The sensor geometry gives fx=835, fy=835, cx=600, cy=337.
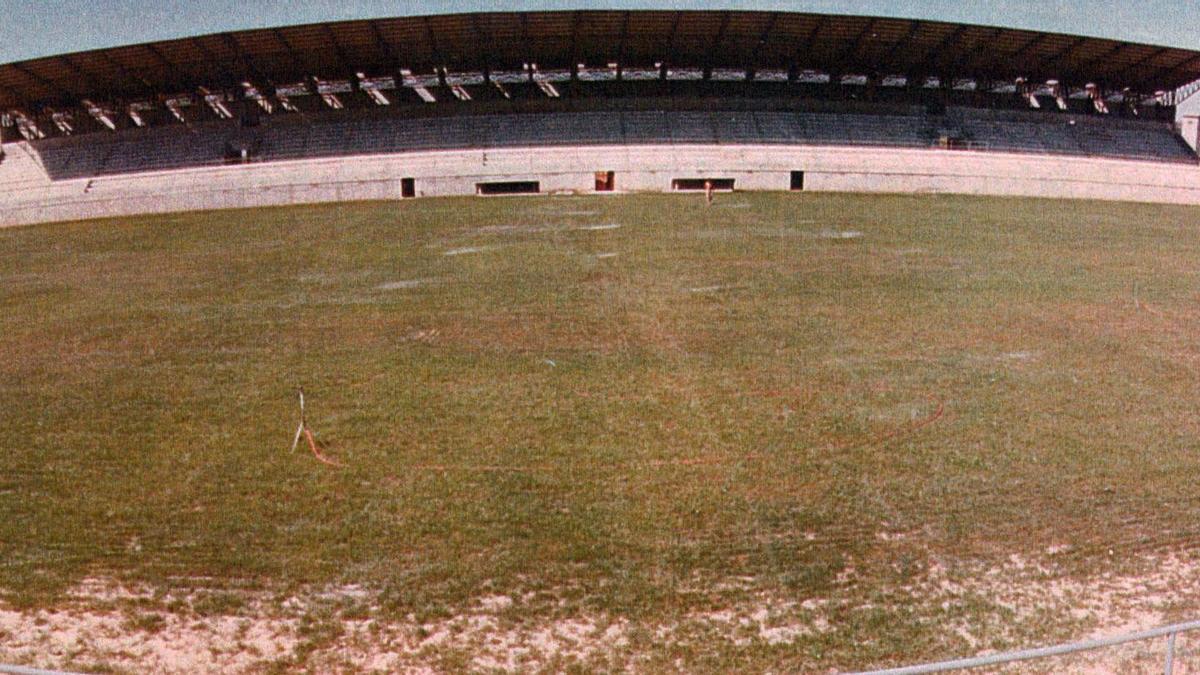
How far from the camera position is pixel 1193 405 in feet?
39.2

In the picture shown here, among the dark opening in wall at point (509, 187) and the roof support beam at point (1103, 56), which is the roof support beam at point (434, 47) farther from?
the roof support beam at point (1103, 56)

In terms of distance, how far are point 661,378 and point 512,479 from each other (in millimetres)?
4126

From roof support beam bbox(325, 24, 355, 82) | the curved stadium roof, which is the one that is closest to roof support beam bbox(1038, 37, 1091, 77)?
the curved stadium roof

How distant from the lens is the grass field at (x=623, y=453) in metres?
7.21

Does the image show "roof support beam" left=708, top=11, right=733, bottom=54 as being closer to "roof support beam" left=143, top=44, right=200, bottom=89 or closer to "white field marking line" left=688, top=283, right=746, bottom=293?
"roof support beam" left=143, top=44, right=200, bottom=89

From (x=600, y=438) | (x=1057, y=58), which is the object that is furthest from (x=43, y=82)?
(x=1057, y=58)

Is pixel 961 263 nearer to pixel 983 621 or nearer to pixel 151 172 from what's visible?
pixel 983 621

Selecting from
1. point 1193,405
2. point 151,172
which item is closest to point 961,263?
point 1193,405

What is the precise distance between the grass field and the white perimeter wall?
88.6 ft

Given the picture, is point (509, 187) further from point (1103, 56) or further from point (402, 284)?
point (1103, 56)

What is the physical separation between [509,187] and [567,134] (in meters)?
6.48

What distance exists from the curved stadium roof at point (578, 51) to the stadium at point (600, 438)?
1702 cm

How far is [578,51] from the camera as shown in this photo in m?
53.5

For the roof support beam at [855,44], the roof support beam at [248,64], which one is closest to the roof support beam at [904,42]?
the roof support beam at [855,44]
